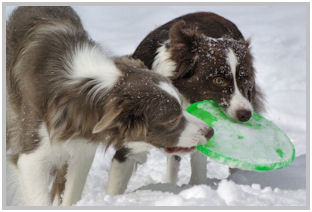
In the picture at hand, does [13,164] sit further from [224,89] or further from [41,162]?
[224,89]

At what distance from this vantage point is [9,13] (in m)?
5.20

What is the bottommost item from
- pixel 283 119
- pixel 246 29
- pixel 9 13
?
pixel 283 119

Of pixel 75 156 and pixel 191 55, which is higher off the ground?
pixel 191 55

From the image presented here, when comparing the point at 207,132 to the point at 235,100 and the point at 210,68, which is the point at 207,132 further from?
the point at 210,68

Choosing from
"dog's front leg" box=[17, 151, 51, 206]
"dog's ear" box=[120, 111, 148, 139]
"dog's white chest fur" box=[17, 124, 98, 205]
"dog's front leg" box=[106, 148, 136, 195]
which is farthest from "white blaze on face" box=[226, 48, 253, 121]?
"dog's front leg" box=[17, 151, 51, 206]

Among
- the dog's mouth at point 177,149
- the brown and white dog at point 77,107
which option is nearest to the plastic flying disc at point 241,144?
the dog's mouth at point 177,149

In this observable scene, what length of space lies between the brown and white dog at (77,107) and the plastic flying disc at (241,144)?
372mm

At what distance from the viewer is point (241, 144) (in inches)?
167

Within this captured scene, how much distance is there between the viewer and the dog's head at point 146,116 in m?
3.54

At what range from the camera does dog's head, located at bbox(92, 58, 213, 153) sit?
11.6ft

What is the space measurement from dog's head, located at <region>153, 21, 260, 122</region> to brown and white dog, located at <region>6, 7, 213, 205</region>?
1.98ft

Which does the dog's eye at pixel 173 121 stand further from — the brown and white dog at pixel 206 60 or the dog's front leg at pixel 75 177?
the dog's front leg at pixel 75 177

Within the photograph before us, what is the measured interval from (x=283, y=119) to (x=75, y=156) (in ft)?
15.7

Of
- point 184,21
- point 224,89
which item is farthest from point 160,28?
point 224,89
